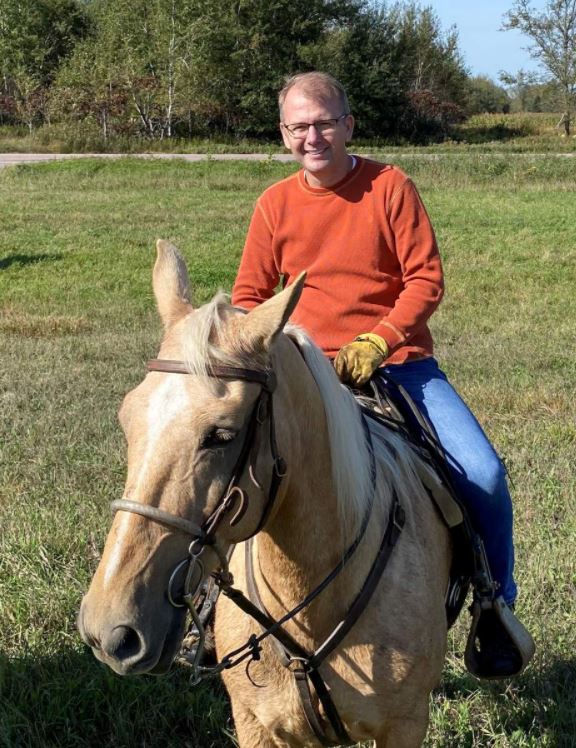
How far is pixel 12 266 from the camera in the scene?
42.0 ft

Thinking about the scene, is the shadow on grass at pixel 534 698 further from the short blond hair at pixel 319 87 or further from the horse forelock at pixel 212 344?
the short blond hair at pixel 319 87

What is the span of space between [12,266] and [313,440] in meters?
11.7

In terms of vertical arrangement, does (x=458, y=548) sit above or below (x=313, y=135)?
below

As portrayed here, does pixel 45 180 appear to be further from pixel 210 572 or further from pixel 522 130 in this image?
pixel 522 130

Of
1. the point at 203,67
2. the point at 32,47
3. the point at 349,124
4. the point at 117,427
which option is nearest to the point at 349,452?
the point at 349,124

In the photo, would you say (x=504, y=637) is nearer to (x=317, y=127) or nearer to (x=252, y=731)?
(x=252, y=731)

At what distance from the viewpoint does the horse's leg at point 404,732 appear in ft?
7.99

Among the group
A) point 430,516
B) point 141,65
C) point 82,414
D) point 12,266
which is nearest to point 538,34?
point 141,65

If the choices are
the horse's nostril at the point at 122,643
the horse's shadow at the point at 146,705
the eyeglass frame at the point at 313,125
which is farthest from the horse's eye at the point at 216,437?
the horse's shadow at the point at 146,705

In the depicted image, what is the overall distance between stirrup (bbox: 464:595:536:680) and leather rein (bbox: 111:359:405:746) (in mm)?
729

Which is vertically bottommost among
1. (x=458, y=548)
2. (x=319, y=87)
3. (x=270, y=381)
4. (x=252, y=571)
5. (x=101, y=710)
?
(x=101, y=710)

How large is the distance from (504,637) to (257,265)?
1739 millimetres

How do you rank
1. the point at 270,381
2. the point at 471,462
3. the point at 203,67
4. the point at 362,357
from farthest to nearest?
1. the point at 203,67
2. the point at 471,462
3. the point at 362,357
4. the point at 270,381

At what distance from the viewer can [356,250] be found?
3.00 m
